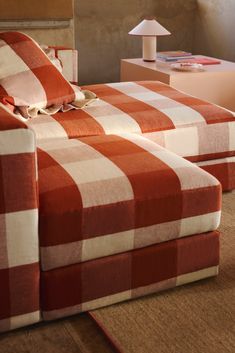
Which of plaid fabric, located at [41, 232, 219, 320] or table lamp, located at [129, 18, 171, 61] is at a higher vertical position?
table lamp, located at [129, 18, 171, 61]

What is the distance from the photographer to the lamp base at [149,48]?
372cm

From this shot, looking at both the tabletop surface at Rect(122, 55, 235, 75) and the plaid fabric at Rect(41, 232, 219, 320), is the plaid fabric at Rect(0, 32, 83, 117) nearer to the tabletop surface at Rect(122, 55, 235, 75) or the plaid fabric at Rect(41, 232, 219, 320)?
the plaid fabric at Rect(41, 232, 219, 320)

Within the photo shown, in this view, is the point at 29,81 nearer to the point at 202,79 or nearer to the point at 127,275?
the point at 127,275

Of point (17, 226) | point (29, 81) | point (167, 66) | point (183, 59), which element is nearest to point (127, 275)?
point (17, 226)

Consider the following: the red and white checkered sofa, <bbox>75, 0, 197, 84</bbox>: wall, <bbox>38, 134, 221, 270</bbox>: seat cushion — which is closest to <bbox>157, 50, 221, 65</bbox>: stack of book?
<bbox>75, 0, 197, 84</bbox>: wall

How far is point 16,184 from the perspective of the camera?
1.41 meters

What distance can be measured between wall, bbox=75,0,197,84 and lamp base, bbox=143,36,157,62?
1343 millimetres

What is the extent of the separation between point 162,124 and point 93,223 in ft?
2.95

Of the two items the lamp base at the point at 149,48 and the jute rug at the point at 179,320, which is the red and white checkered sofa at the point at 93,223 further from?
the lamp base at the point at 149,48

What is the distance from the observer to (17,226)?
1.44 m

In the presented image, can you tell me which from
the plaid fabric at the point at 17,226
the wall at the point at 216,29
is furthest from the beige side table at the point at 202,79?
the plaid fabric at the point at 17,226

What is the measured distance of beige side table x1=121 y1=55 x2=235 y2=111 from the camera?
3.37 m

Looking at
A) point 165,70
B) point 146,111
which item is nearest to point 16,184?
point 146,111

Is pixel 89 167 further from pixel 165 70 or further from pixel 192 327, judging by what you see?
pixel 165 70
